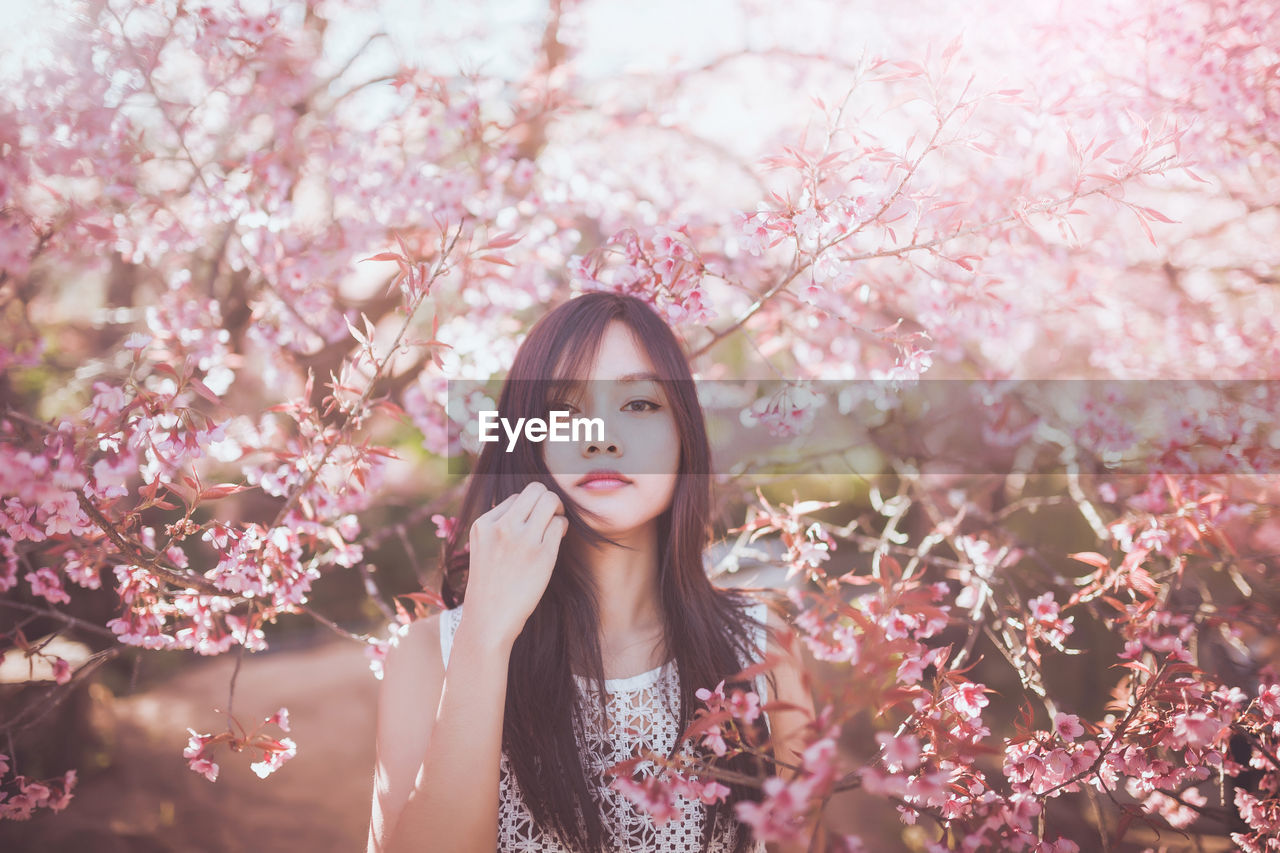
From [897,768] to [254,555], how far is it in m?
1.25

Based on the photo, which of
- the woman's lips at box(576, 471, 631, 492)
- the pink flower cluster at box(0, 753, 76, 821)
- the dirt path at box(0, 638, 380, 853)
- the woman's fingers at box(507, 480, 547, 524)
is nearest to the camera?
the woman's fingers at box(507, 480, 547, 524)

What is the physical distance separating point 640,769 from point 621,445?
2.07ft

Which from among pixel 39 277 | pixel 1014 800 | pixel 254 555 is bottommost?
pixel 1014 800

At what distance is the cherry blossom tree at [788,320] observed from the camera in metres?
1.21

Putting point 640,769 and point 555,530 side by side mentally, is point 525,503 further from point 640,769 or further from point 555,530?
point 640,769

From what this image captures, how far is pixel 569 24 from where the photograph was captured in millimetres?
2902

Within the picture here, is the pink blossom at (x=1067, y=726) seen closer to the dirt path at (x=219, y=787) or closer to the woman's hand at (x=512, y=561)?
the woman's hand at (x=512, y=561)

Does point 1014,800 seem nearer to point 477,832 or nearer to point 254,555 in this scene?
point 477,832

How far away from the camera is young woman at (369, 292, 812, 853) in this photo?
1.18 meters

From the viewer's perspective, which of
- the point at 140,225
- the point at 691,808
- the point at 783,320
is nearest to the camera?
the point at 691,808

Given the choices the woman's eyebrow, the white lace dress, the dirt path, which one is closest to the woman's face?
the woman's eyebrow

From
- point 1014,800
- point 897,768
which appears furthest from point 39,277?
point 1014,800

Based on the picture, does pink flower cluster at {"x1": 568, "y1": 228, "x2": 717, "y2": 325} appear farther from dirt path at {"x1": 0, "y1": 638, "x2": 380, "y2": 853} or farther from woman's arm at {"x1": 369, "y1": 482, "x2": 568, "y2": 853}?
dirt path at {"x1": 0, "y1": 638, "x2": 380, "y2": 853}

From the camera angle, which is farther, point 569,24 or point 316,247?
point 569,24
